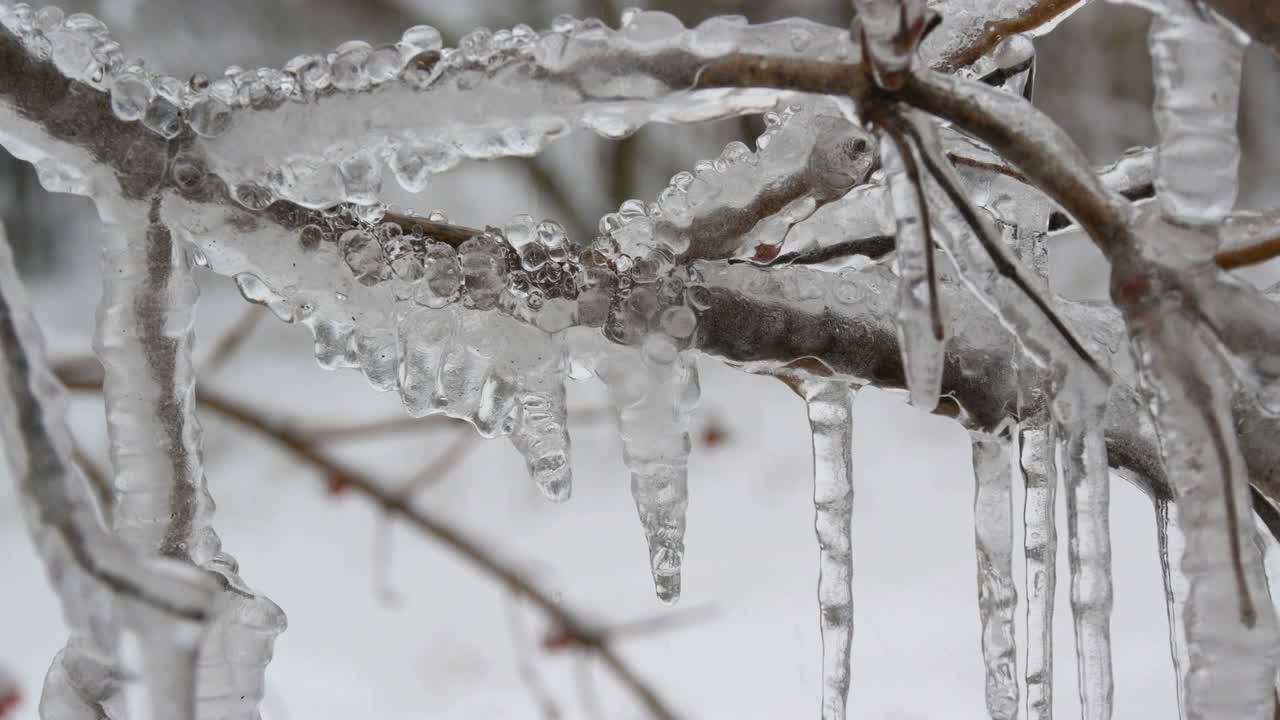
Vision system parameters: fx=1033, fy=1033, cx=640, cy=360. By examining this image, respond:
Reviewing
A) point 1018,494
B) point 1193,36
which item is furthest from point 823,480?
point 1018,494

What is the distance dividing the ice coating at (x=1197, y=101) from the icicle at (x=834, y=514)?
15 centimetres

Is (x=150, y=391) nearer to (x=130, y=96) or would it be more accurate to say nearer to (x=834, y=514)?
(x=130, y=96)

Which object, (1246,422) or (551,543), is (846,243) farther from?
(551,543)

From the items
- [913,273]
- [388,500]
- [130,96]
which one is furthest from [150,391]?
[388,500]

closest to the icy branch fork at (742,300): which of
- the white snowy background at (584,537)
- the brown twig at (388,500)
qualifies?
the brown twig at (388,500)

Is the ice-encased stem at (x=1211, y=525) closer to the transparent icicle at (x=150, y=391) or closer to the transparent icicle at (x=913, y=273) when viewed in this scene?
the transparent icicle at (x=913, y=273)

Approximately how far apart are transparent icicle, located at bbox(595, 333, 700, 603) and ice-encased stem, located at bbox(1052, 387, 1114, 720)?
10 cm

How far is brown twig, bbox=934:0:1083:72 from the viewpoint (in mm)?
346

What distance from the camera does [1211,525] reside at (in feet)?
0.73

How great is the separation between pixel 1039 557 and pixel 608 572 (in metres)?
1.12

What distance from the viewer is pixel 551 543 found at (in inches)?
60.7

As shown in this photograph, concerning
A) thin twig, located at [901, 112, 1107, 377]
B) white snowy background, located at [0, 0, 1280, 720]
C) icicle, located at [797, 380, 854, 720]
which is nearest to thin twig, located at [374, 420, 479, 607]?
white snowy background, located at [0, 0, 1280, 720]

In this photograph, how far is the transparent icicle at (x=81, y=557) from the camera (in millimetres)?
164

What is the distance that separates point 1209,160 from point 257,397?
1.83 meters
